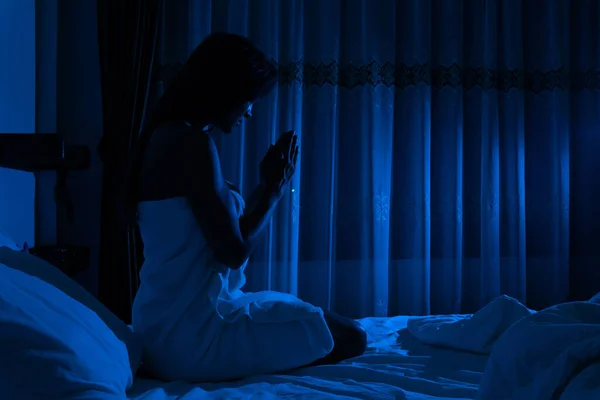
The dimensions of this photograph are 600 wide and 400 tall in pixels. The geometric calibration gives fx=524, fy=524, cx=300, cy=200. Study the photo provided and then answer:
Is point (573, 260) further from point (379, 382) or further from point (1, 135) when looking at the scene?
point (1, 135)

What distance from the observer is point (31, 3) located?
2443 mm

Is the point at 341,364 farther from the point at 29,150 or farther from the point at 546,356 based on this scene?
the point at 29,150

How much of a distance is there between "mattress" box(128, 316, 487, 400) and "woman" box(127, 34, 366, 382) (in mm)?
45

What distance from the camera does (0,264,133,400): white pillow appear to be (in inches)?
28.2

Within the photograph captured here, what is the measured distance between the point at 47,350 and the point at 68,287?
369 millimetres

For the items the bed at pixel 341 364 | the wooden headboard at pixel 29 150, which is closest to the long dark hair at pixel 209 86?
the bed at pixel 341 364

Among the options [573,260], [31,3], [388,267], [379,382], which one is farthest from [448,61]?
[379,382]

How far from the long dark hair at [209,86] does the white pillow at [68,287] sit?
255 mm

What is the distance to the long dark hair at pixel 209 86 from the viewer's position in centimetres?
131

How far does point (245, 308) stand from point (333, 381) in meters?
0.26

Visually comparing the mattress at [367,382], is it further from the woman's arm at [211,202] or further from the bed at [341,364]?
the woman's arm at [211,202]

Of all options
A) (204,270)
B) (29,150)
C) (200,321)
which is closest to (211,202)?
(204,270)

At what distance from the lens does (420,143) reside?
10.3ft

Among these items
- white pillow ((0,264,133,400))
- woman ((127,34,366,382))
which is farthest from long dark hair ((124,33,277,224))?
white pillow ((0,264,133,400))
